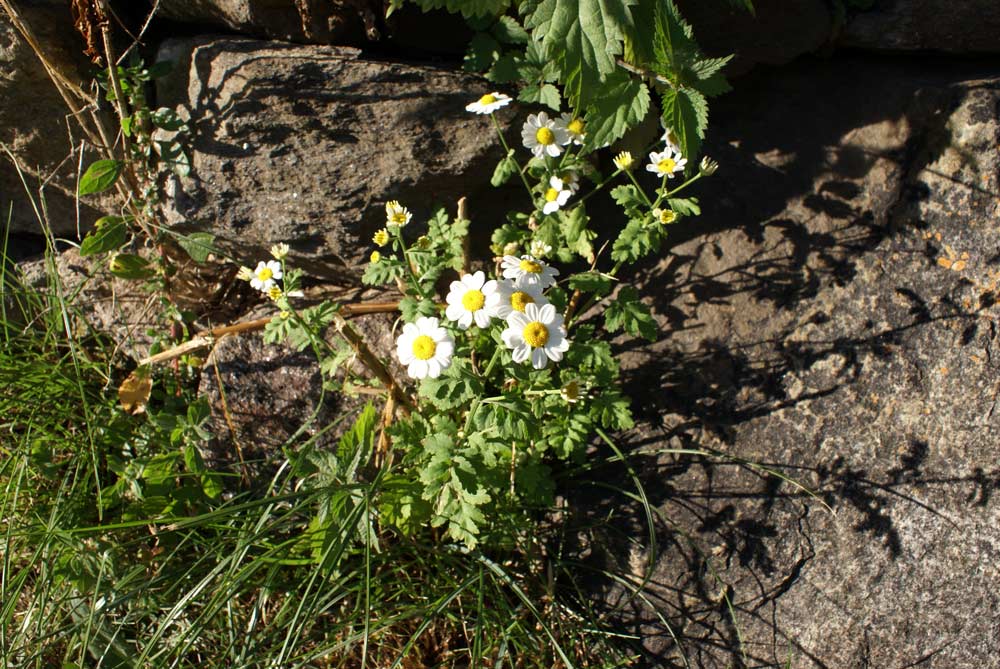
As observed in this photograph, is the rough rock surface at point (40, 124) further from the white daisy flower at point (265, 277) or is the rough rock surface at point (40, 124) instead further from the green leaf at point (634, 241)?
the green leaf at point (634, 241)

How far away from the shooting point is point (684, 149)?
190 centimetres

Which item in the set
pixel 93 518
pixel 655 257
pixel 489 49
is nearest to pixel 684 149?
pixel 655 257

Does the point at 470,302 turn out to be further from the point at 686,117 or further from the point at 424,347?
the point at 686,117

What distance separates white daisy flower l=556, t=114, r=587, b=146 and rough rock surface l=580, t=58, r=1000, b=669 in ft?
1.79

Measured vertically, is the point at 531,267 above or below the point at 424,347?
above

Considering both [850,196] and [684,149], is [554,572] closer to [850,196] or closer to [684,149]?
[684,149]

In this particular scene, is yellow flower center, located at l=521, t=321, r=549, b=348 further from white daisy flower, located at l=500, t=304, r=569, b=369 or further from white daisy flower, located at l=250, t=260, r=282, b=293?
white daisy flower, located at l=250, t=260, r=282, b=293

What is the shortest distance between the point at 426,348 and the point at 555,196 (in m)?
0.65

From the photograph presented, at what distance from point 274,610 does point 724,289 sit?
5.50ft

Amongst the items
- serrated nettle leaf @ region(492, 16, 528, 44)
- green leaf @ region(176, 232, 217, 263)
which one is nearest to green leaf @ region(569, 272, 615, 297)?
serrated nettle leaf @ region(492, 16, 528, 44)

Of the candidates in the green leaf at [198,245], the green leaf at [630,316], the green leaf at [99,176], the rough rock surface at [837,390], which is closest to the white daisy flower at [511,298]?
the green leaf at [630,316]

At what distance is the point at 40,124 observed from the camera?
2506mm

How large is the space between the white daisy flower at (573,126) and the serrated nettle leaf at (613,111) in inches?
5.3

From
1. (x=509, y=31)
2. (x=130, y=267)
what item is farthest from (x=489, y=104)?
(x=130, y=267)
